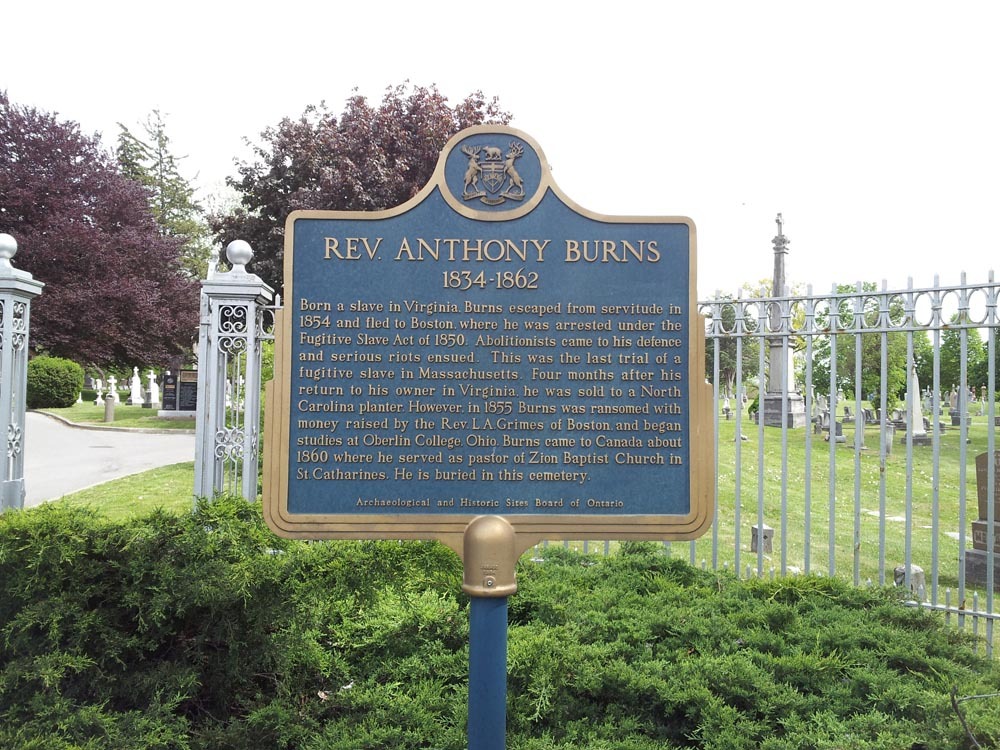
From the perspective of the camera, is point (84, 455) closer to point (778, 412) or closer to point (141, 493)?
point (141, 493)

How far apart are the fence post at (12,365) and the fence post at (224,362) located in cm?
163

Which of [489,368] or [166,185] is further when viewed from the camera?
[166,185]

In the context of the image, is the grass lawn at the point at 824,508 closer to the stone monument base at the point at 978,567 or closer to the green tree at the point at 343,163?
the stone monument base at the point at 978,567

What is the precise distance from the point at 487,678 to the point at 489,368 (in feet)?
4.39

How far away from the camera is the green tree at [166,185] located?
125ft

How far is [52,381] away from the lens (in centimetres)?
2323

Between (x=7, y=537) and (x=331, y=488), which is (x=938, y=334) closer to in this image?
(x=331, y=488)

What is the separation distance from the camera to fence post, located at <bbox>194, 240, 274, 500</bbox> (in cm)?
593

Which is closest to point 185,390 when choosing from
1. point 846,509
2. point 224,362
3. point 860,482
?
point 224,362

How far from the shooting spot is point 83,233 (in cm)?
2333

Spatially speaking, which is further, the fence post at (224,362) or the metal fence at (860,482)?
the fence post at (224,362)

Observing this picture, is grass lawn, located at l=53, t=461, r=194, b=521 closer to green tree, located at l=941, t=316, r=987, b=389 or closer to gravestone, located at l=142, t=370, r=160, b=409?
gravestone, located at l=142, t=370, r=160, b=409

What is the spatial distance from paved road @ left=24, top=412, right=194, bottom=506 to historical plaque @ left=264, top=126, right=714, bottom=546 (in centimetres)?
831

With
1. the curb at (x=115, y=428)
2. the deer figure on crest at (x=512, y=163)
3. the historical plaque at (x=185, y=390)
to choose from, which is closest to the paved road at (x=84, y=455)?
the curb at (x=115, y=428)
